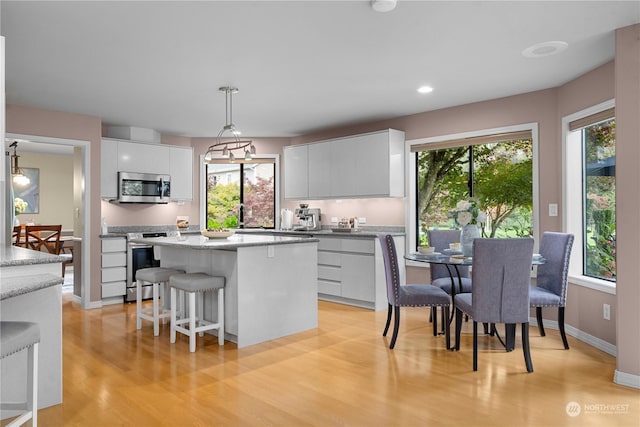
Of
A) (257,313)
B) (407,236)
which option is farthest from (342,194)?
(257,313)

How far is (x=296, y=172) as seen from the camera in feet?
22.1

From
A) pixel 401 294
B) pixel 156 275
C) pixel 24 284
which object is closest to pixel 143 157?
pixel 156 275

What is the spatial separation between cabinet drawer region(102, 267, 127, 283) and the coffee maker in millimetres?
2421

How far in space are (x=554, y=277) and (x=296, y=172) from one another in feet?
13.0

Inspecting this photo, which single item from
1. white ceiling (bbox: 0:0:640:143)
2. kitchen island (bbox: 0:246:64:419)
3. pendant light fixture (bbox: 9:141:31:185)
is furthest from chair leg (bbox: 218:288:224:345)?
pendant light fixture (bbox: 9:141:31:185)

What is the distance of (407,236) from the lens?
5.68 metres

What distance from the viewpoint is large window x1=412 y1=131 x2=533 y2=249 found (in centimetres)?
488

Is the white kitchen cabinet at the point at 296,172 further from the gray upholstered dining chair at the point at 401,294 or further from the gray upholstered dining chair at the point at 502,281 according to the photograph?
the gray upholstered dining chair at the point at 502,281

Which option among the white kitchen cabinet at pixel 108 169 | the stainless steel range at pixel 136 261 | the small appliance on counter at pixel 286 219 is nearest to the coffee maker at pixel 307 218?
the small appliance on counter at pixel 286 219

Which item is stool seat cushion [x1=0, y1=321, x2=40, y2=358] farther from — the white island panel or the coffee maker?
the coffee maker

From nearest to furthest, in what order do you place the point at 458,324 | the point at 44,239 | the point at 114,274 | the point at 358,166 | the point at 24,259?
the point at 24,259
the point at 458,324
the point at 114,274
the point at 358,166
the point at 44,239

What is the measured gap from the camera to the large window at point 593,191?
3898 millimetres

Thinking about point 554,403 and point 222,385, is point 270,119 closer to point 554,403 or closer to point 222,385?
point 222,385

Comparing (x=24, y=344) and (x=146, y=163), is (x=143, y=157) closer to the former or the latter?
(x=146, y=163)
